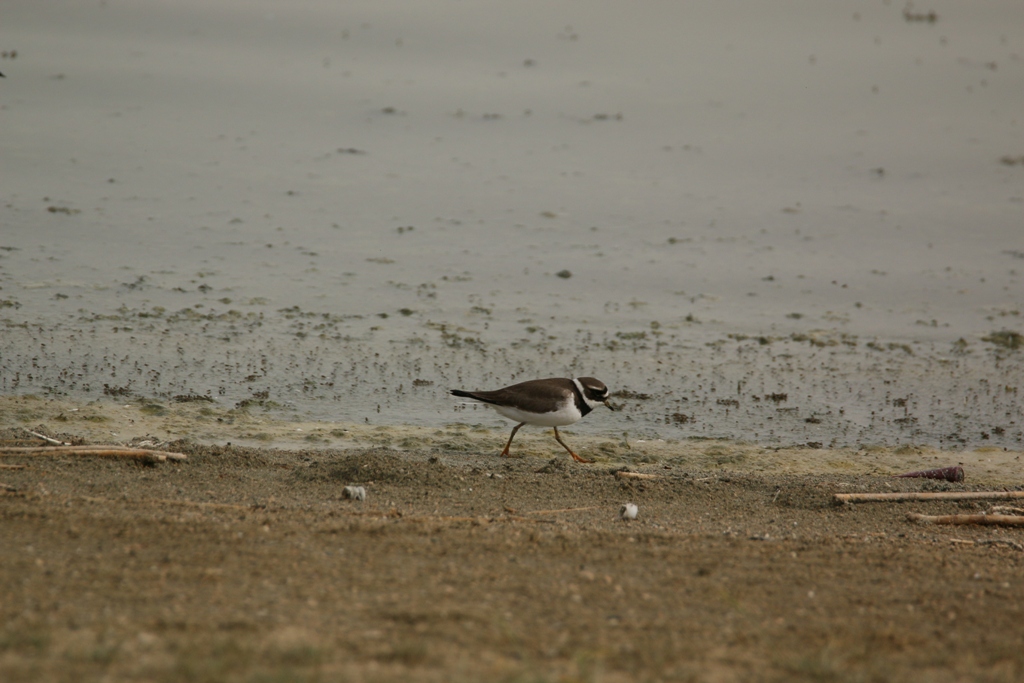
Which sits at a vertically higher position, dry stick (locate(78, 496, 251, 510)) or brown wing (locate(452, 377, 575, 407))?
brown wing (locate(452, 377, 575, 407))

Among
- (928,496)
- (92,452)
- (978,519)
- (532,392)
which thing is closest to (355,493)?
(92,452)

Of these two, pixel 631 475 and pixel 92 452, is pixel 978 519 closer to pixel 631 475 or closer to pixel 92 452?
pixel 631 475

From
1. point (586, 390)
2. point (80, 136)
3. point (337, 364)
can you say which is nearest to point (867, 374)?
point (586, 390)

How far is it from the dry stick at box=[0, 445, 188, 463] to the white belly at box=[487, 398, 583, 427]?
7.25ft

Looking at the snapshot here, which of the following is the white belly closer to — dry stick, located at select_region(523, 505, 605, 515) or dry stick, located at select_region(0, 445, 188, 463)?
dry stick, located at select_region(523, 505, 605, 515)

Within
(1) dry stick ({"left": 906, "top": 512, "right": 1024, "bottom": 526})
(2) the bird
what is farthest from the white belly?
(1) dry stick ({"left": 906, "top": 512, "right": 1024, "bottom": 526})

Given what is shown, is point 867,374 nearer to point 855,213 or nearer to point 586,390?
point 586,390

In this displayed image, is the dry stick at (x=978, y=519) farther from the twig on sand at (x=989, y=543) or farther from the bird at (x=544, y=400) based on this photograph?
the bird at (x=544, y=400)

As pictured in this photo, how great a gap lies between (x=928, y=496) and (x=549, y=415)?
2.39 m

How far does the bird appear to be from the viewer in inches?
280

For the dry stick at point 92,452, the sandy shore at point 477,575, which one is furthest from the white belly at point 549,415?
the dry stick at point 92,452

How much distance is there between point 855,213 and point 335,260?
627cm

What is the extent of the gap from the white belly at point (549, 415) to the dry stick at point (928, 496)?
1.91 metres

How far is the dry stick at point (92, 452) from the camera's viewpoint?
19.4 feet
